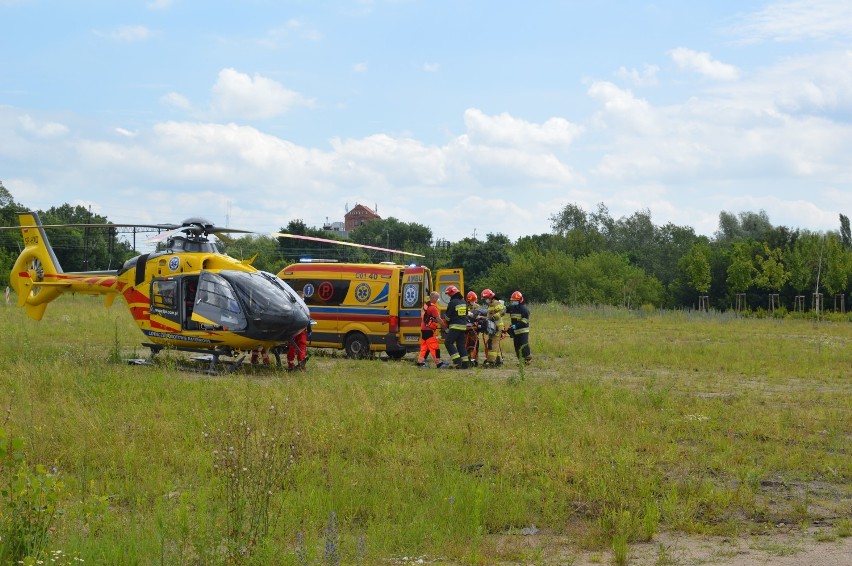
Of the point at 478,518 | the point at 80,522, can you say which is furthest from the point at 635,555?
the point at 80,522

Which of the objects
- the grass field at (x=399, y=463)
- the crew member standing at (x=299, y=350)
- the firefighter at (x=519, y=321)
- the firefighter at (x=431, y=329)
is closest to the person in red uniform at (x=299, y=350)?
the crew member standing at (x=299, y=350)

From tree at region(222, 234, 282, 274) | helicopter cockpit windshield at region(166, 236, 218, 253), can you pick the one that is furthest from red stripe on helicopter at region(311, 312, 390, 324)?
tree at region(222, 234, 282, 274)

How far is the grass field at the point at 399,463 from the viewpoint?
6645 mm

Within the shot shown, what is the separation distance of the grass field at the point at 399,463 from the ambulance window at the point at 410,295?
311 cm

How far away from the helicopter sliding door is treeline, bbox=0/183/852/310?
1949 centimetres

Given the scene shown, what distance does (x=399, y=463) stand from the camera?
9.24 metres

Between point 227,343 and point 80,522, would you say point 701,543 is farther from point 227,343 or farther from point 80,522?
point 227,343

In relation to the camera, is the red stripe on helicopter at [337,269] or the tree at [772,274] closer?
the red stripe on helicopter at [337,269]

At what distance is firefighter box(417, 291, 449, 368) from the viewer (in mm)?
19406

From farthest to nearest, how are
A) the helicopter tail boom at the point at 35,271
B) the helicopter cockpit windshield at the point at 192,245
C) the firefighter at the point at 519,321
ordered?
1. the helicopter tail boom at the point at 35,271
2. the firefighter at the point at 519,321
3. the helicopter cockpit windshield at the point at 192,245

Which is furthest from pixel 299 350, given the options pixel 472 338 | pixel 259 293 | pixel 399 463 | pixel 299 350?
pixel 399 463

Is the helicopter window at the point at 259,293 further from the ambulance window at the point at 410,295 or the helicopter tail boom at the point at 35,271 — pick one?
the helicopter tail boom at the point at 35,271

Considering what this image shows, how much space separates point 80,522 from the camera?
6.97m

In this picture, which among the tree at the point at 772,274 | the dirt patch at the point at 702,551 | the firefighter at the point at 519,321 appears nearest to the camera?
the dirt patch at the point at 702,551
